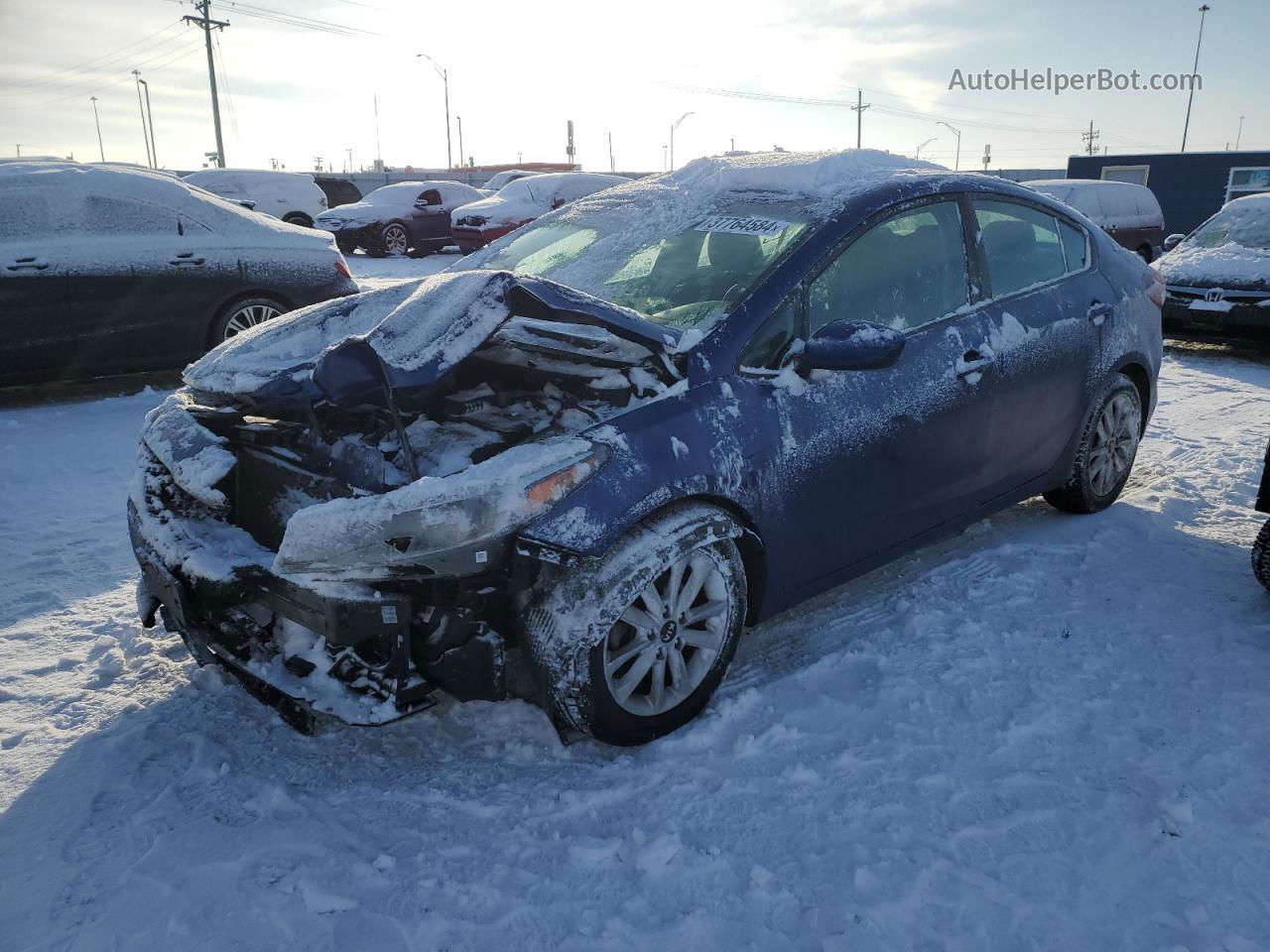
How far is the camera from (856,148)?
394 centimetres

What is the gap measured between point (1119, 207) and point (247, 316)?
14854 millimetres

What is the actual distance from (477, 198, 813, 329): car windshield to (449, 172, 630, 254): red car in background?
12.6 meters

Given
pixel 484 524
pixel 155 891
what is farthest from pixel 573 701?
pixel 155 891

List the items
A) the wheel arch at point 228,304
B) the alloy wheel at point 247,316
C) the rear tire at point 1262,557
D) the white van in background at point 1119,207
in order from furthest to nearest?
the white van in background at point 1119,207, the alloy wheel at point 247,316, the wheel arch at point 228,304, the rear tire at point 1262,557

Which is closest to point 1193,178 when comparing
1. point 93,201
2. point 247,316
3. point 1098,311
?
point 1098,311

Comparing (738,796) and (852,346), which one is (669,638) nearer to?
(738,796)

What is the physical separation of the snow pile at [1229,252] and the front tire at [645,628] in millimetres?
8202

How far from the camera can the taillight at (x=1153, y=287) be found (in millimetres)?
4645

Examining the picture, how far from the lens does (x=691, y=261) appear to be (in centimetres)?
337

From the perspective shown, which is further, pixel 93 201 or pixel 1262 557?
pixel 93 201

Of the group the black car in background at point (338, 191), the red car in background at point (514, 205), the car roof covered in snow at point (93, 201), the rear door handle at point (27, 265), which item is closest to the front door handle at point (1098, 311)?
the car roof covered in snow at point (93, 201)

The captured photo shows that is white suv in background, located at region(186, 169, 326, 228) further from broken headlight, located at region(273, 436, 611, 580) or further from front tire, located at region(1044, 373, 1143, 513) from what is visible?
broken headlight, located at region(273, 436, 611, 580)

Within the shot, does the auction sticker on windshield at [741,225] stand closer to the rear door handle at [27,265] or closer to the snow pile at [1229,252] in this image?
the rear door handle at [27,265]

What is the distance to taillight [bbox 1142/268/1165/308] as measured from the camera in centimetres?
464
